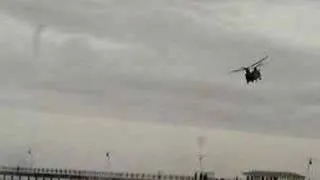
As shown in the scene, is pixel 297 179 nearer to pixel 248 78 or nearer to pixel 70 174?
pixel 70 174

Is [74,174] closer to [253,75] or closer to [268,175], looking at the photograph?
[268,175]

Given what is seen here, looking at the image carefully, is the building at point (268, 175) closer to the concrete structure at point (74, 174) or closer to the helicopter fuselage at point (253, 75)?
the concrete structure at point (74, 174)

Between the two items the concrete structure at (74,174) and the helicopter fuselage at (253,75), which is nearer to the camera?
the helicopter fuselage at (253,75)

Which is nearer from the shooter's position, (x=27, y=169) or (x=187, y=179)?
(x=187, y=179)

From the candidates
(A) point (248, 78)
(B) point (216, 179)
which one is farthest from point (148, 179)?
(A) point (248, 78)

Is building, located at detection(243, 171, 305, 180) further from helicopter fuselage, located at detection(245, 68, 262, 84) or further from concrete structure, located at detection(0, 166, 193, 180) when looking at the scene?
helicopter fuselage, located at detection(245, 68, 262, 84)

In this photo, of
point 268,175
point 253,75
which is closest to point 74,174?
point 268,175

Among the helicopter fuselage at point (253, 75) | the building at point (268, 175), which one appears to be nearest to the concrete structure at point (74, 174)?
the building at point (268, 175)

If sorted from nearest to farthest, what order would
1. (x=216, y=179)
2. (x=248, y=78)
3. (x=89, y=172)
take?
(x=248, y=78)
(x=216, y=179)
(x=89, y=172)

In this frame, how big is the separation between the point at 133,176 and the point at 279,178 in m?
31.8

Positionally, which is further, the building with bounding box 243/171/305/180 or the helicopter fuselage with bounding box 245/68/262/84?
the building with bounding box 243/171/305/180

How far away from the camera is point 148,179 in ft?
552

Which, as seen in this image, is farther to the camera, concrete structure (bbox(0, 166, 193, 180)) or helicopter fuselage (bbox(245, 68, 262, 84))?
concrete structure (bbox(0, 166, 193, 180))

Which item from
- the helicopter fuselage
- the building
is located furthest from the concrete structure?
the helicopter fuselage
